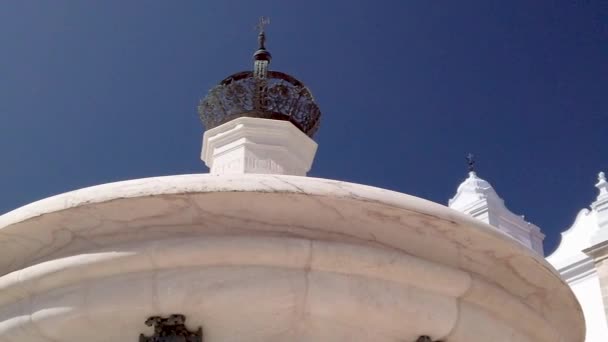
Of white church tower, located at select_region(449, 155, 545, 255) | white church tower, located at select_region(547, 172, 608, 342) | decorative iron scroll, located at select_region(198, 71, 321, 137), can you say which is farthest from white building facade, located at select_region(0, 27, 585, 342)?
white church tower, located at select_region(449, 155, 545, 255)

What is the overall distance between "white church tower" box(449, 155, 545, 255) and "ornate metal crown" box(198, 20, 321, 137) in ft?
63.5

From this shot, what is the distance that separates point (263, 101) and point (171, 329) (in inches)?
162

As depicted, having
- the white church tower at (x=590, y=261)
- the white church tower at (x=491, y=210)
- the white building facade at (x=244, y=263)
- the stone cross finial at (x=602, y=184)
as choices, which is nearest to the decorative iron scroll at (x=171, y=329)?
the white building facade at (x=244, y=263)

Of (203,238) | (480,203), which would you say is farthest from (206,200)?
(480,203)

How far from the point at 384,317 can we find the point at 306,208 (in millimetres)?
670

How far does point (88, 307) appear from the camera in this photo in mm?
3693

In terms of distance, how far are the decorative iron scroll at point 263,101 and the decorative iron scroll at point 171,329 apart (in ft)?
12.8

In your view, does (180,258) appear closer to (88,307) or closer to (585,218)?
(88,307)

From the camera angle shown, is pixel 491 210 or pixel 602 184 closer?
pixel 602 184

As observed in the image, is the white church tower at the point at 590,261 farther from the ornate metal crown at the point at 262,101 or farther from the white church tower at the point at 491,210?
the ornate metal crown at the point at 262,101

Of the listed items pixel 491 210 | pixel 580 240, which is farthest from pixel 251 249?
pixel 491 210

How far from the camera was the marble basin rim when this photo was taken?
368 cm

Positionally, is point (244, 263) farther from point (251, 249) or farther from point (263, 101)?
point (263, 101)

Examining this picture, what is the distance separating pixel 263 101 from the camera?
24.8ft
